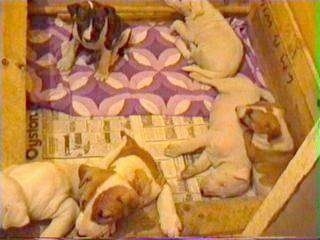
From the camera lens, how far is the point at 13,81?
1.52m

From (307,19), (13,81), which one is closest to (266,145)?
(307,19)

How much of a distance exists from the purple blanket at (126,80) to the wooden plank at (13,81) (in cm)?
10

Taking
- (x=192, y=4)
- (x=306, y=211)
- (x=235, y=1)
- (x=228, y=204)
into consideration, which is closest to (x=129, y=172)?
(x=228, y=204)

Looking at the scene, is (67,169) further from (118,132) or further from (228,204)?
(228,204)

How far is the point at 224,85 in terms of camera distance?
5.48 ft

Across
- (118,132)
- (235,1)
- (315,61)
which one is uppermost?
(315,61)

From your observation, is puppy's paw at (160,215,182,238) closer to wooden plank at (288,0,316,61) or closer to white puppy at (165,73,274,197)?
white puppy at (165,73,274,197)

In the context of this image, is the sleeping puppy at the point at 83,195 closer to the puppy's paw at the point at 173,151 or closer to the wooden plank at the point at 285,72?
the puppy's paw at the point at 173,151

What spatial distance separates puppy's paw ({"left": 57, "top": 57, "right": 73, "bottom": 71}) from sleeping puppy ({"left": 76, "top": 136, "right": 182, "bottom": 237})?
327 millimetres

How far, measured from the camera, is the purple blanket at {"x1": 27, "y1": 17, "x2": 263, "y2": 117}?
1.64 metres

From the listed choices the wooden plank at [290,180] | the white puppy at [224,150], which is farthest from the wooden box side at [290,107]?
the white puppy at [224,150]

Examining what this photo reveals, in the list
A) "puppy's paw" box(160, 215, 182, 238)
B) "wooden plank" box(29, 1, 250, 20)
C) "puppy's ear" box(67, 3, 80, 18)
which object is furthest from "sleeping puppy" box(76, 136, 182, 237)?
"wooden plank" box(29, 1, 250, 20)

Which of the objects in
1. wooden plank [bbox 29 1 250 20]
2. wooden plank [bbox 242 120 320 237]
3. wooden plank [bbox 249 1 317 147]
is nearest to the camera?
wooden plank [bbox 242 120 320 237]

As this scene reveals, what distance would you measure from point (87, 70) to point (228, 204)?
1.69ft
